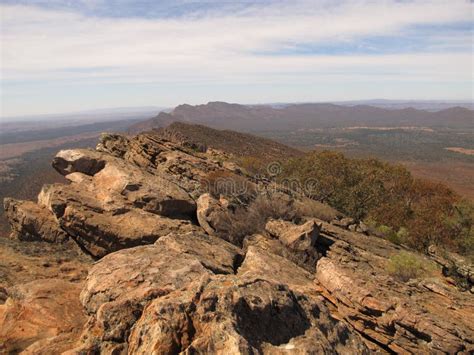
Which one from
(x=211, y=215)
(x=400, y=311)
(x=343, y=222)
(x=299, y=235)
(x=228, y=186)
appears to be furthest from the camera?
(x=343, y=222)

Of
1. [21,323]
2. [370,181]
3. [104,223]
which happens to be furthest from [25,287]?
[370,181]

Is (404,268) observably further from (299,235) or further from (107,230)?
(107,230)

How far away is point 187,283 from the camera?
7.84 meters

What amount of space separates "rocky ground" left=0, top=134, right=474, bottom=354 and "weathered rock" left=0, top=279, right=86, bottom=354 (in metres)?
0.03

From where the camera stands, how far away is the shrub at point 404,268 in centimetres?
1402

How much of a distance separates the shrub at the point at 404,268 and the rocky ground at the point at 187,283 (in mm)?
445

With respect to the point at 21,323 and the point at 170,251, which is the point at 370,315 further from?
the point at 21,323

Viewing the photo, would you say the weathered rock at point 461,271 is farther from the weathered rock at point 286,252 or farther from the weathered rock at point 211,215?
the weathered rock at point 211,215

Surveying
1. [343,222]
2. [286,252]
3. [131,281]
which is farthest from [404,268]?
[131,281]

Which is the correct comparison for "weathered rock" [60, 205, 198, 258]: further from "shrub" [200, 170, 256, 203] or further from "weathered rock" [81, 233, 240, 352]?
"shrub" [200, 170, 256, 203]

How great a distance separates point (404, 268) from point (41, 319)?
1351 centimetres

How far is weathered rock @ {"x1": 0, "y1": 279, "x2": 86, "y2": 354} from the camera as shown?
6.91 m

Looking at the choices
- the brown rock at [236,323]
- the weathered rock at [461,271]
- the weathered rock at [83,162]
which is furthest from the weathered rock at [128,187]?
the weathered rock at [461,271]

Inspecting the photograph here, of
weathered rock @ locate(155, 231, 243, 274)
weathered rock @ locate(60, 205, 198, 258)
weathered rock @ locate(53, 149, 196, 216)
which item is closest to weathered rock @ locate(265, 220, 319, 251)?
weathered rock @ locate(155, 231, 243, 274)
